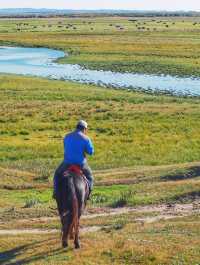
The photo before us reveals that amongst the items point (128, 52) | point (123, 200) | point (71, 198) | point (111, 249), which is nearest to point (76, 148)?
point (71, 198)

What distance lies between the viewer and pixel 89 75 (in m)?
66.4

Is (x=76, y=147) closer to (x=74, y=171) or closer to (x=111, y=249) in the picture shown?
(x=74, y=171)

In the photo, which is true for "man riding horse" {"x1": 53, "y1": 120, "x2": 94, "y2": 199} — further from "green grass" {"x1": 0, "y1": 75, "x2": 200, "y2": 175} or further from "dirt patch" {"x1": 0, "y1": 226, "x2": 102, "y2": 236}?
"green grass" {"x1": 0, "y1": 75, "x2": 200, "y2": 175}

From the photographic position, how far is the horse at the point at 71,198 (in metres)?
12.7

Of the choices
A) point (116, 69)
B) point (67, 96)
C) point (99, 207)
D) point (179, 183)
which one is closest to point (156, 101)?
point (67, 96)

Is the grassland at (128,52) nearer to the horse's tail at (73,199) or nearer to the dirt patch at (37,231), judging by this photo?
→ the dirt patch at (37,231)

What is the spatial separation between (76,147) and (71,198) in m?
1.16

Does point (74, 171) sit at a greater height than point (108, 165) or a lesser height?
greater

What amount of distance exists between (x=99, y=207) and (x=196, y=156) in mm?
12936

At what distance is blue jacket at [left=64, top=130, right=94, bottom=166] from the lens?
13016mm

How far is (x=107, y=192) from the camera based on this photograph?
22.9 metres

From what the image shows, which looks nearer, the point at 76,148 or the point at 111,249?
the point at 76,148

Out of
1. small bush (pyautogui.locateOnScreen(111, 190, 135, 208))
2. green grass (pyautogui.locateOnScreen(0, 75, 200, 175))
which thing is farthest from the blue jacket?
green grass (pyautogui.locateOnScreen(0, 75, 200, 175))

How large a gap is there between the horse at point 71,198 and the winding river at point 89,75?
133 feet
